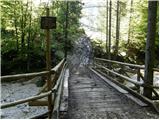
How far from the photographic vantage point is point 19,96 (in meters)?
17.6

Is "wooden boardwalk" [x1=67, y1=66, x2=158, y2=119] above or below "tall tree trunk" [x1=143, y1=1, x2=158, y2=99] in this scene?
below

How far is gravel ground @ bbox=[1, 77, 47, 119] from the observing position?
44.4 feet

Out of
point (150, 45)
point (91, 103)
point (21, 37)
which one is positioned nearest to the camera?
point (150, 45)

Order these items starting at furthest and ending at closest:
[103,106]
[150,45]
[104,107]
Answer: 1. [150,45]
2. [103,106]
3. [104,107]

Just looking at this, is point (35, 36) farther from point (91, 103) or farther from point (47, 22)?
point (47, 22)

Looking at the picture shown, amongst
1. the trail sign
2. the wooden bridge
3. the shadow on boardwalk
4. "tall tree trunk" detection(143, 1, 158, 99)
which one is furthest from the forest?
the trail sign

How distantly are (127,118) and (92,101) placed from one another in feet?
5.78

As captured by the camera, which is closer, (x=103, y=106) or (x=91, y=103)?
(x=103, y=106)

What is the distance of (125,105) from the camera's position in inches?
279

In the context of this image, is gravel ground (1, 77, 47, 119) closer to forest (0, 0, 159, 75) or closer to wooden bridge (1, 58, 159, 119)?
forest (0, 0, 159, 75)

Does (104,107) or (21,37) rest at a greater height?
(21,37)

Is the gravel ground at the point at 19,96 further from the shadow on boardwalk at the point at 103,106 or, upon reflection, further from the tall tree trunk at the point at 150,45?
the tall tree trunk at the point at 150,45

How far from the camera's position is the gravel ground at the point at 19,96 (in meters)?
13.5

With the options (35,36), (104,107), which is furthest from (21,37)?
(104,107)
